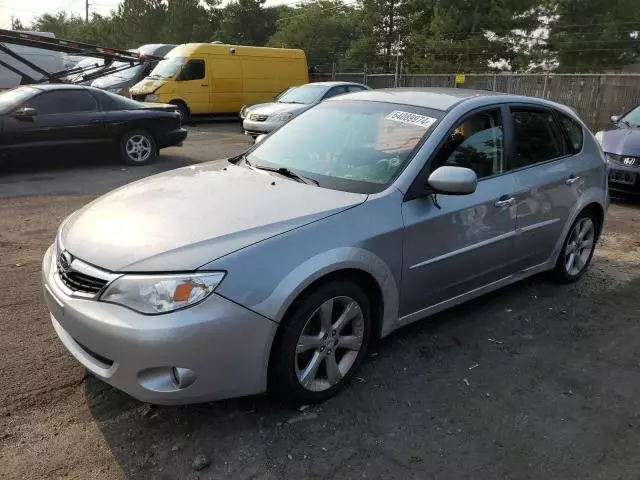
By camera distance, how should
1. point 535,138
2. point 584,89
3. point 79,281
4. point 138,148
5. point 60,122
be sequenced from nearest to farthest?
point 79,281, point 535,138, point 60,122, point 138,148, point 584,89

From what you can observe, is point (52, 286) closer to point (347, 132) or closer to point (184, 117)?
point (347, 132)

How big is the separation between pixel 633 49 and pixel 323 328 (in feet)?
95.8

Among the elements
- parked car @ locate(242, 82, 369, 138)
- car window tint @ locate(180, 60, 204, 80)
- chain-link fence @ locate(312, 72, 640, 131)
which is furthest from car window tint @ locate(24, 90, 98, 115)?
chain-link fence @ locate(312, 72, 640, 131)

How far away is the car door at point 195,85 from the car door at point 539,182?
48.8 ft

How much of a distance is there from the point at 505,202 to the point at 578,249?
1.51m

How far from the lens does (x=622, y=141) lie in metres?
8.34

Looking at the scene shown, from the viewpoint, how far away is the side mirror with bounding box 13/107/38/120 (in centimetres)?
877

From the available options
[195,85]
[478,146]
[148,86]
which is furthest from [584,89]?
[478,146]

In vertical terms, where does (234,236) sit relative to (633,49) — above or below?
below

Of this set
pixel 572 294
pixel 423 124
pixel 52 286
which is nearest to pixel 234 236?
pixel 52 286

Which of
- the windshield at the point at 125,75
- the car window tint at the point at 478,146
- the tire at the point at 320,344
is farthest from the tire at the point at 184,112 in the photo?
the tire at the point at 320,344

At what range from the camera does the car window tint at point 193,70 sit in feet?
58.1

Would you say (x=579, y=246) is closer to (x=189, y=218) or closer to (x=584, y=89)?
(x=189, y=218)

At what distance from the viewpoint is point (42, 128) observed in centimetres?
905
